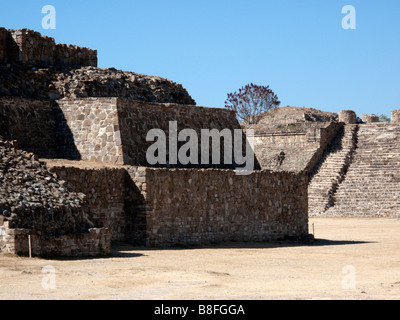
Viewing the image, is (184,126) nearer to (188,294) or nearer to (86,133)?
(86,133)

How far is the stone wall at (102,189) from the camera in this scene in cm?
1896

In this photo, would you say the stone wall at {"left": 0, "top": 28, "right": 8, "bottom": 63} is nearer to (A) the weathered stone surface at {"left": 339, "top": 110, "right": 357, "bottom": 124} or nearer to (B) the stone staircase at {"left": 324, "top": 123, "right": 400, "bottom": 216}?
(B) the stone staircase at {"left": 324, "top": 123, "right": 400, "bottom": 216}

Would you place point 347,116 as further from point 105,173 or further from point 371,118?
point 105,173

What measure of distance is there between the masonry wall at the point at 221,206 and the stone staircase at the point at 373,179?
37.2ft

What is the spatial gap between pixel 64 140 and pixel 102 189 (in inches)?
125

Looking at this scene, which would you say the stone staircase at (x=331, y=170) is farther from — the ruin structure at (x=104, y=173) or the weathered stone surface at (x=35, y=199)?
the weathered stone surface at (x=35, y=199)

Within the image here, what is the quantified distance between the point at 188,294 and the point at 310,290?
2064 millimetres

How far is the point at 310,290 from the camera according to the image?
43.3 ft

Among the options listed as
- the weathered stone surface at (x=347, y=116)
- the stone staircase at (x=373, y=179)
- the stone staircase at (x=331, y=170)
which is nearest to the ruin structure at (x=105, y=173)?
the stone staircase at (x=373, y=179)

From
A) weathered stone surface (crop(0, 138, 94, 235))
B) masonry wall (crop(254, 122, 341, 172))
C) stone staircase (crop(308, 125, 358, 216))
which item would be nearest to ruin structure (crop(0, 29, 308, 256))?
weathered stone surface (crop(0, 138, 94, 235))

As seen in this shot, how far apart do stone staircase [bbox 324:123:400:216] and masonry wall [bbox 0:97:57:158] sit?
17.9 metres

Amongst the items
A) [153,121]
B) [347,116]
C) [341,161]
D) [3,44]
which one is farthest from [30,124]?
[347,116]

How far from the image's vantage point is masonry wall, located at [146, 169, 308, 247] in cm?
2061

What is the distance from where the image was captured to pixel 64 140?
22391mm
